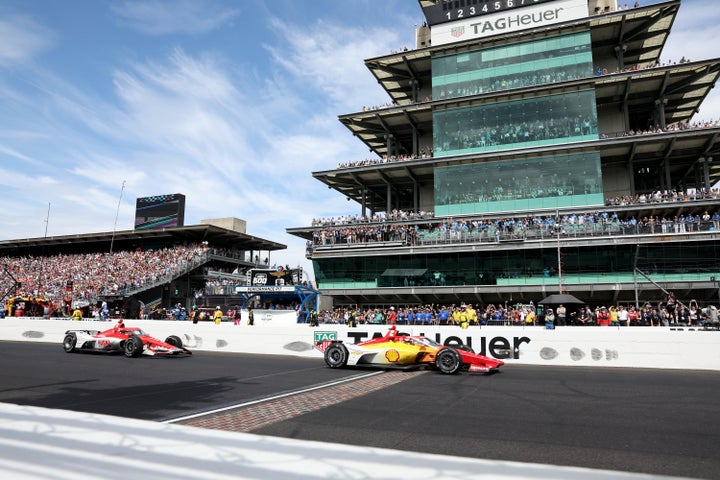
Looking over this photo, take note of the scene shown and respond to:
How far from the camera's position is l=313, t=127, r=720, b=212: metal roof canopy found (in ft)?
126

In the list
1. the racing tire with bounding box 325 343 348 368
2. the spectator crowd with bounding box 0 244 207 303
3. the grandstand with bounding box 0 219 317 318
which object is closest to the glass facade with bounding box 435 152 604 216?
the grandstand with bounding box 0 219 317 318

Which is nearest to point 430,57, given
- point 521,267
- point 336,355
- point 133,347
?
point 521,267

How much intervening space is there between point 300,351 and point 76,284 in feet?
124

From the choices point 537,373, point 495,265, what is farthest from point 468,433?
point 495,265

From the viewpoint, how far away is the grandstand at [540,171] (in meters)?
35.8

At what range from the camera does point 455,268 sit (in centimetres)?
3956

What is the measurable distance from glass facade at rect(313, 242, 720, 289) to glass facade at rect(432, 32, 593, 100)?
14.7m

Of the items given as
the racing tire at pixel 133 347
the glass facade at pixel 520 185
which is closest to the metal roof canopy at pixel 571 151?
the glass facade at pixel 520 185

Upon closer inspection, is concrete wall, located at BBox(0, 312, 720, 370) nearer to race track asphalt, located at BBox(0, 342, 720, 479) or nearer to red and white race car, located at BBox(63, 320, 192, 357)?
race track asphalt, located at BBox(0, 342, 720, 479)

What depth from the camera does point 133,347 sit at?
1847 centimetres

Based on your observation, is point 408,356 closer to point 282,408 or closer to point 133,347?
point 282,408

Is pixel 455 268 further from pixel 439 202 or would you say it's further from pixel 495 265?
pixel 439 202

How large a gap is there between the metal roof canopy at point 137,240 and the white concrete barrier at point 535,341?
3112cm

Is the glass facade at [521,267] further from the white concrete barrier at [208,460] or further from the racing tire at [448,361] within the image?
the white concrete barrier at [208,460]
